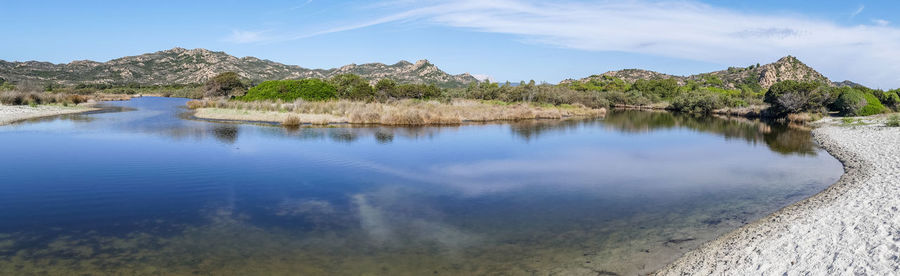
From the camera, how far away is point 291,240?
8.13 meters

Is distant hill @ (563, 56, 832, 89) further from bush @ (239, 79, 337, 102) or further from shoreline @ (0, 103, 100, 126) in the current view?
shoreline @ (0, 103, 100, 126)

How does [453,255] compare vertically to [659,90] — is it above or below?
below

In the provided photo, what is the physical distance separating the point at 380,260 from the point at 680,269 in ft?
15.0

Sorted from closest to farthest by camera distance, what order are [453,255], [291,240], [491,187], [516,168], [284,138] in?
[453,255] → [291,240] → [491,187] → [516,168] → [284,138]

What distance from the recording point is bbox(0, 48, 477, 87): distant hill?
409 feet

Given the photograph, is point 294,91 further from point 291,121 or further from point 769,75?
point 769,75

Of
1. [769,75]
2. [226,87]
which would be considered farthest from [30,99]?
[769,75]

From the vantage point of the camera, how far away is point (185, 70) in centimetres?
14488

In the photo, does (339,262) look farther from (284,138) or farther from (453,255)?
(284,138)

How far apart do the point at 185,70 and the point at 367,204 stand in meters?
158

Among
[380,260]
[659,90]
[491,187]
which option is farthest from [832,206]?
[659,90]

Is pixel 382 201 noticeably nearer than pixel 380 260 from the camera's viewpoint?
No

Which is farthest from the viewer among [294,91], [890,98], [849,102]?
[294,91]

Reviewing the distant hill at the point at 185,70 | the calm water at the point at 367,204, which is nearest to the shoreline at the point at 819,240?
the calm water at the point at 367,204
